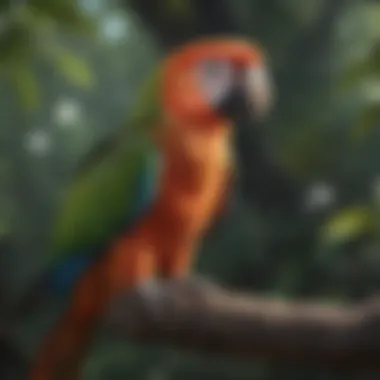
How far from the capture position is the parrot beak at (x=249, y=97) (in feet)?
3.53

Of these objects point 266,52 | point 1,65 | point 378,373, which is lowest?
point 378,373

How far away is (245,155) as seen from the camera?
42.9 inches

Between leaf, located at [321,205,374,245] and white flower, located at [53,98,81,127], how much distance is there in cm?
34

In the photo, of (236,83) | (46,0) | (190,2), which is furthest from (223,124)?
(46,0)

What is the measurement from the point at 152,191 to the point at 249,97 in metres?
0.17

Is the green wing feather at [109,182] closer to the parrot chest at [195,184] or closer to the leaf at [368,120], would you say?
the parrot chest at [195,184]

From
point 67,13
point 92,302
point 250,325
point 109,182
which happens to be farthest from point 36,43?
point 250,325

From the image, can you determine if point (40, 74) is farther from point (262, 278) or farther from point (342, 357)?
point (342, 357)

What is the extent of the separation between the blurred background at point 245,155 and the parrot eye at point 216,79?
0.05m

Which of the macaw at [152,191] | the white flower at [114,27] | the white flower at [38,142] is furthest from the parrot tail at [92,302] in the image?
the white flower at [114,27]

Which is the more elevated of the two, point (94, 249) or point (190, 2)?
point (190, 2)

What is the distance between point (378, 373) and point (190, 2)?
1.67 ft

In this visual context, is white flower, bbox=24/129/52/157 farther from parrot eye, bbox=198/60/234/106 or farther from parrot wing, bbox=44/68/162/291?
parrot eye, bbox=198/60/234/106

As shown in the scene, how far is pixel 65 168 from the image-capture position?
3.55ft
